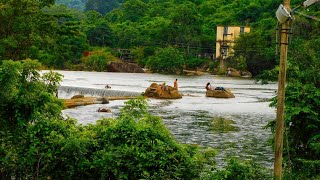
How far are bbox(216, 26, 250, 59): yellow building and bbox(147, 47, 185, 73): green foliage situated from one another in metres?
8.49

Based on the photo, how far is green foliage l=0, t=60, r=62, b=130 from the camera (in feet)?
36.6

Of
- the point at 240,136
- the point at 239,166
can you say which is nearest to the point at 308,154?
the point at 239,166

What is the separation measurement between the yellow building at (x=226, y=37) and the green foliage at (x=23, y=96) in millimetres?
82404

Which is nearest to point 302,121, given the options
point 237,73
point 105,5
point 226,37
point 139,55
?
point 237,73

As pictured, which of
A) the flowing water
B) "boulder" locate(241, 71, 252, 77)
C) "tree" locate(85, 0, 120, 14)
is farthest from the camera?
"tree" locate(85, 0, 120, 14)

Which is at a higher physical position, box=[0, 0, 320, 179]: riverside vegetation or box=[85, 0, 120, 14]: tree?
box=[85, 0, 120, 14]: tree

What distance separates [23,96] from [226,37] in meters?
85.5

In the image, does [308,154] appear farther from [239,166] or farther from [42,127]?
[42,127]

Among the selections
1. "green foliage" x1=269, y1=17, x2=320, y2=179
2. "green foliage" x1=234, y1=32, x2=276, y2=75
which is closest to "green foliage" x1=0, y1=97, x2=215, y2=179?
"green foliage" x1=269, y1=17, x2=320, y2=179

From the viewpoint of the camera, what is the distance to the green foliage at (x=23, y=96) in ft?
36.6

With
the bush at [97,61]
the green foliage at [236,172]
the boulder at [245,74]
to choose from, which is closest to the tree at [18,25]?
the green foliage at [236,172]

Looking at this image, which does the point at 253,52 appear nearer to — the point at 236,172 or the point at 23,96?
the point at 23,96

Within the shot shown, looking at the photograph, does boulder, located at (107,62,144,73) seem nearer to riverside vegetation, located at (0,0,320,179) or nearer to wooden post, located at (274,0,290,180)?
riverside vegetation, located at (0,0,320,179)

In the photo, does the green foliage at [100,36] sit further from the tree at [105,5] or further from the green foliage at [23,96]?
the green foliage at [23,96]
